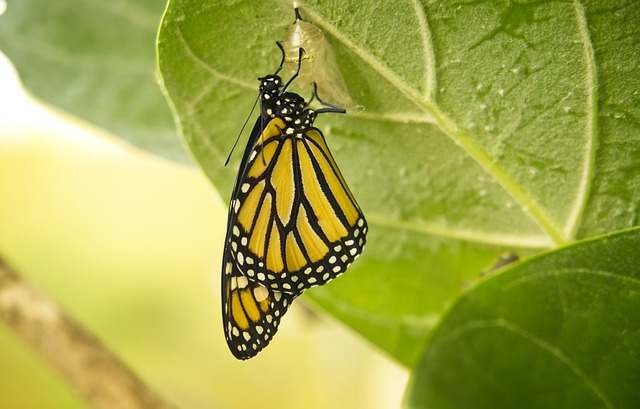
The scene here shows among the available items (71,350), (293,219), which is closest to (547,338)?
(293,219)

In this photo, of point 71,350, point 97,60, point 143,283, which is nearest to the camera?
point 71,350

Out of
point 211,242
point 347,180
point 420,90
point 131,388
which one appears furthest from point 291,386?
point 420,90

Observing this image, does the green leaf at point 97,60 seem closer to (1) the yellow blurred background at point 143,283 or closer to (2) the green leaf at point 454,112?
(2) the green leaf at point 454,112

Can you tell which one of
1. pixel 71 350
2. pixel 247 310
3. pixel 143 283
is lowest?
pixel 71 350

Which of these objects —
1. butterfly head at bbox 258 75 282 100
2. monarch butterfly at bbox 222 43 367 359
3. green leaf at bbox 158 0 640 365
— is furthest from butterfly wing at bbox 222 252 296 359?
butterfly head at bbox 258 75 282 100

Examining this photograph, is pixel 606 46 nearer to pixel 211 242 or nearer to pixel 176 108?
pixel 176 108

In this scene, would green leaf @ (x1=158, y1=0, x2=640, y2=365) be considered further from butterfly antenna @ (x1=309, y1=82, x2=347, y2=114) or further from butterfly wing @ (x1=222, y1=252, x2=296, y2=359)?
butterfly wing @ (x1=222, y1=252, x2=296, y2=359)

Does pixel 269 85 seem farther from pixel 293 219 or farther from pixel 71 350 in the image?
pixel 71 350
